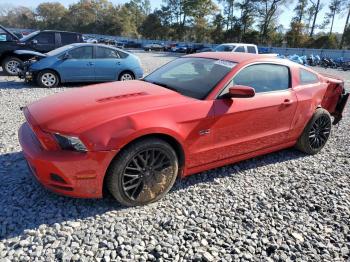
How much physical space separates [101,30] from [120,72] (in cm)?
7299

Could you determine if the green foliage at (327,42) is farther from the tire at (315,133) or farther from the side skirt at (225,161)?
the side skirt at (225,161)

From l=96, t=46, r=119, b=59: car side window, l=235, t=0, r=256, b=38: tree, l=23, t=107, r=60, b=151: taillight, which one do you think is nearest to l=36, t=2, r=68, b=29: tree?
l=235, t=0, r=256, b=38: tree

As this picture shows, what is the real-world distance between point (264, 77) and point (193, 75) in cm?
96

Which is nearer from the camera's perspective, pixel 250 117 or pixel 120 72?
pixel 250 117

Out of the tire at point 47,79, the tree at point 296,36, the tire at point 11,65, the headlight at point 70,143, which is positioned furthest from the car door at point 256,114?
the tree at point 296,36

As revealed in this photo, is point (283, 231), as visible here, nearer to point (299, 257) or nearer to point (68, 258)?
point (299, 257)

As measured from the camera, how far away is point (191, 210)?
3176mm

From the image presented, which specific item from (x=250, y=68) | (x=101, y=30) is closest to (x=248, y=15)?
(x=101, y=30)

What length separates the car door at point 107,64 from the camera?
9.57 meters

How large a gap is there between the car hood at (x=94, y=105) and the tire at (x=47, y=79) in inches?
229

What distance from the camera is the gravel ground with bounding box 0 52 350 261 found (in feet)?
8.47

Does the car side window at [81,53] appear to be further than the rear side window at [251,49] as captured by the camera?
No

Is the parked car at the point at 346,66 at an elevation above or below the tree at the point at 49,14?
below

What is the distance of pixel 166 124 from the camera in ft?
9.98
